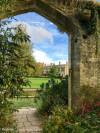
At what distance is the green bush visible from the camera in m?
11.0

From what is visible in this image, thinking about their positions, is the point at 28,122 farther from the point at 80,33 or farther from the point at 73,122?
the point at 80,33

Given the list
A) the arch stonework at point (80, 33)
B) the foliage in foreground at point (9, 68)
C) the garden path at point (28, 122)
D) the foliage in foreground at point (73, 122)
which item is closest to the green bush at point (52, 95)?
the garden path at point (28, 122)

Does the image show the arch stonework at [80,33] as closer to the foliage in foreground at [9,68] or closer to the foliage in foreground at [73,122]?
the foliage in foreground at [73,122]

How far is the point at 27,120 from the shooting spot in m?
10.9

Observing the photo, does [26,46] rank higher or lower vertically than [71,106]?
higher

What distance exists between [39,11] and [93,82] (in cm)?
204

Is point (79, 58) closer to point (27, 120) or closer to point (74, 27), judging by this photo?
point (74, 27)

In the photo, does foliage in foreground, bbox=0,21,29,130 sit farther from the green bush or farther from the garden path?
the green bush

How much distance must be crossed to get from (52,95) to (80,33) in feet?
8.19

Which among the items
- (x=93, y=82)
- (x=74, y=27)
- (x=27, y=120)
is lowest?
(x=27, y=120)

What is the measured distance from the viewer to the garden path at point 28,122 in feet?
30.3

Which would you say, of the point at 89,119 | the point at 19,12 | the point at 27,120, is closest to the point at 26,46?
→ the point at 89,119

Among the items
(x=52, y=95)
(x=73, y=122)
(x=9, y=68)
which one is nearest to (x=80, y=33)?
(x=73, y=122)

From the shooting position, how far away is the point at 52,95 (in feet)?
37.9
